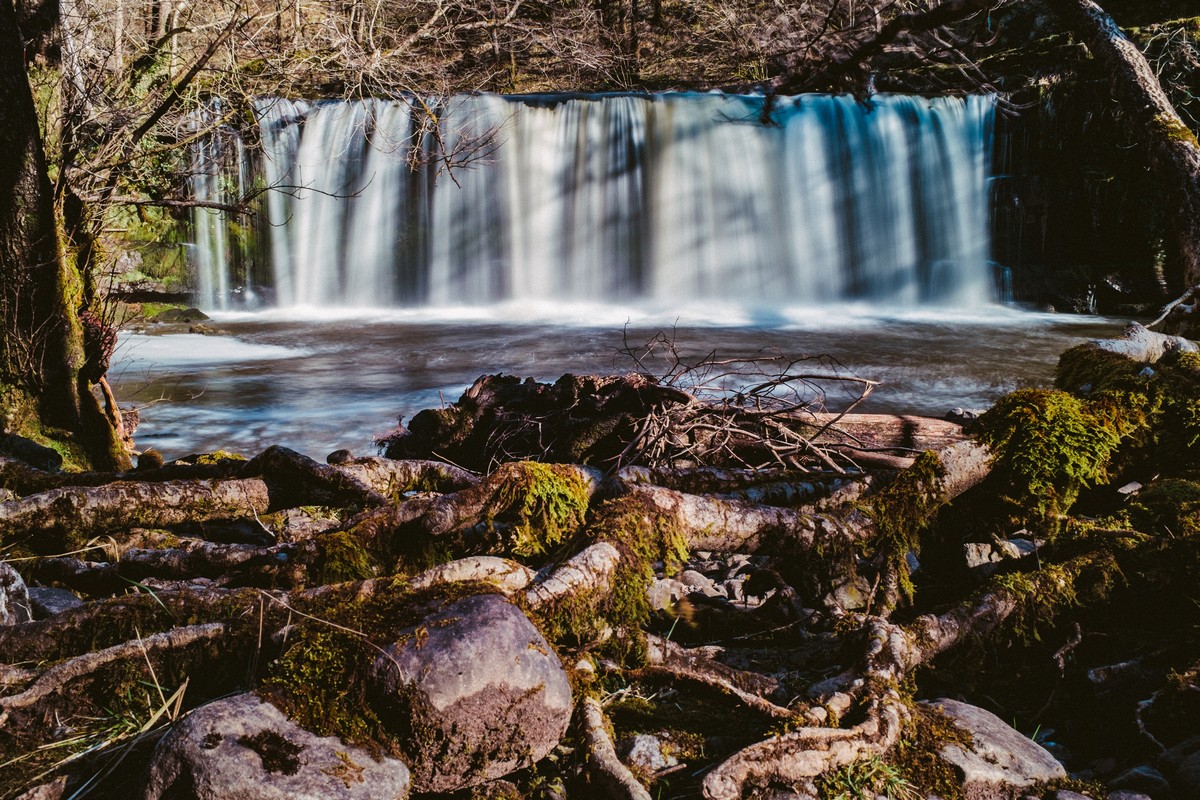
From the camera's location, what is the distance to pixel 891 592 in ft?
11.0

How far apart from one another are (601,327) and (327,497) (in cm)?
1222

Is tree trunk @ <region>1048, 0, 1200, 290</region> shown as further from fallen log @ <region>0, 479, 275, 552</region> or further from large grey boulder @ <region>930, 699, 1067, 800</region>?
fallen log @ <region>0, 479, 275, 552</region>

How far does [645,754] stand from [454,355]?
11285mm

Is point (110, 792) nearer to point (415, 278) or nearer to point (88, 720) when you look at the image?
point (88, 720)

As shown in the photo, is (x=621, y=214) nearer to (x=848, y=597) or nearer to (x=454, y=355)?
(x=454, y=355)

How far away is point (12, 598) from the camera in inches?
108

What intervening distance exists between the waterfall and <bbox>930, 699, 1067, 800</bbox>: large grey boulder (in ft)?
53.2

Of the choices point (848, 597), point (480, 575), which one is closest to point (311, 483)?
point (480, 575)

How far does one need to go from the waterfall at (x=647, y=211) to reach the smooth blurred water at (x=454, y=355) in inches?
33.9

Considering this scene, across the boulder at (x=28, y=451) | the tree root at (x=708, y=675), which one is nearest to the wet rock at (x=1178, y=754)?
the tree root at (x=708, y=675)

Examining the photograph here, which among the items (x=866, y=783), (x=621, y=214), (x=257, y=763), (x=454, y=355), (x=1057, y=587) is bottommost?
(x=866, y=783)

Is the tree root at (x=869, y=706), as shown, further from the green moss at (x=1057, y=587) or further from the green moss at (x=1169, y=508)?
the green moss at (x=1169, y=508)

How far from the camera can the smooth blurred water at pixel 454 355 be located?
9602mm

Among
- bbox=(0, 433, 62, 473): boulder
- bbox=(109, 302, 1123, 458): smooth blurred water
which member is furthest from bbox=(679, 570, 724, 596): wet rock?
bbox=(109, 302, 1123, 458): smooth blurred water
